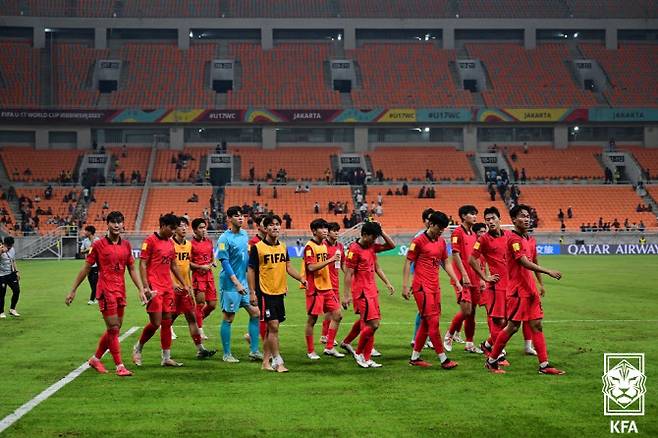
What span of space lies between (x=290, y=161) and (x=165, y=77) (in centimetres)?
1396

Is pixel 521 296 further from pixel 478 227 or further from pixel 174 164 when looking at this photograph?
pixel 174 164

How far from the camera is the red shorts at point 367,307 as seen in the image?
38.8 feet

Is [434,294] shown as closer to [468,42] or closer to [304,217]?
[304,217]

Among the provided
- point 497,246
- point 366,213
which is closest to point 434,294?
point 497,246

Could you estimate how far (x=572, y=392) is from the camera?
982 cm

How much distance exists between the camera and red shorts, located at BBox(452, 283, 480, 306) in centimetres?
1285

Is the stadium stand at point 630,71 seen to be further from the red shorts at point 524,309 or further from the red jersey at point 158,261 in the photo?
the red jersey at point 158,261

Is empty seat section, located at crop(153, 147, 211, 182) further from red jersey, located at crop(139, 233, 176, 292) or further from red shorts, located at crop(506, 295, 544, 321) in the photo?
red shorts, located at crop(506, 295, 544, 321)

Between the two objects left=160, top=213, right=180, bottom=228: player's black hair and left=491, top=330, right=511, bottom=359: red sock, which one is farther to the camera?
left=160, top=213, right=180, bottom=228: player's black hair

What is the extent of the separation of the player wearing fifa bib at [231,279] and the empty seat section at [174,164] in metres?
52.3

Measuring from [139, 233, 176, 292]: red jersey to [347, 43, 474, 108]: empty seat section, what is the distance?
57942mm

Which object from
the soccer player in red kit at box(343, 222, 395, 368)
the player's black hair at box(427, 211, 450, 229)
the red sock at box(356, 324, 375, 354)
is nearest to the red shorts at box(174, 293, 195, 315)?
the soccer player in red kit at box(343, 222, 395, 368)

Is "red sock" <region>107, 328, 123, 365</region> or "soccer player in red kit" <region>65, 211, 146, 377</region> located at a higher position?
"soccer player in red kit" <region>65, 211, 146, 377</region>

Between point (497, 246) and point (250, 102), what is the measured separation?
58.2 meters
